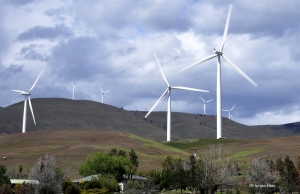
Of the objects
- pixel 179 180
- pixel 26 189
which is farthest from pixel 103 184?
pixel 26 189

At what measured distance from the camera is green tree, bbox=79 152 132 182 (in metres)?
97.1

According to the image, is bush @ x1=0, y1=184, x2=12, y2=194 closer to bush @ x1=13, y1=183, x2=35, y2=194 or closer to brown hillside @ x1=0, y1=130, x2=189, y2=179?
bush @ x1=13, y1=183, x2=35, y2=194

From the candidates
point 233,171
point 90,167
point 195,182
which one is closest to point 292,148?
point 233,171

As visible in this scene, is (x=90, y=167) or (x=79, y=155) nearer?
(x=90, y=167)

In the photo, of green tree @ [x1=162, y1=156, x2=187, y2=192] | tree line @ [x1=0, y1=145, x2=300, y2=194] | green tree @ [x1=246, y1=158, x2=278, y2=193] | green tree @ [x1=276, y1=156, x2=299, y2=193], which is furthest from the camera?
green tree @ [x1=246, y1=158, x2=278, y2=193]

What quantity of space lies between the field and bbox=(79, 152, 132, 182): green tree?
9529 mm

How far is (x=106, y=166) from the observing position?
98.7m

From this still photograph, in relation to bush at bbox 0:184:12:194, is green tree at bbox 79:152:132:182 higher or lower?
higher

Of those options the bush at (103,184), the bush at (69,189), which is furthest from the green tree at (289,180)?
the bush at (69,189)

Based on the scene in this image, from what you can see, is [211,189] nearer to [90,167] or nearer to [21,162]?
[90,167]

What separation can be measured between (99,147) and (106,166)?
47.1 meters

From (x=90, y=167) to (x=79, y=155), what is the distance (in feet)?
114

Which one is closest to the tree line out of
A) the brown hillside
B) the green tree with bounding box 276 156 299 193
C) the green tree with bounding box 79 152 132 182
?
the green tree with bounding box 276 156 299 193

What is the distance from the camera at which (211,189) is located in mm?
77062
